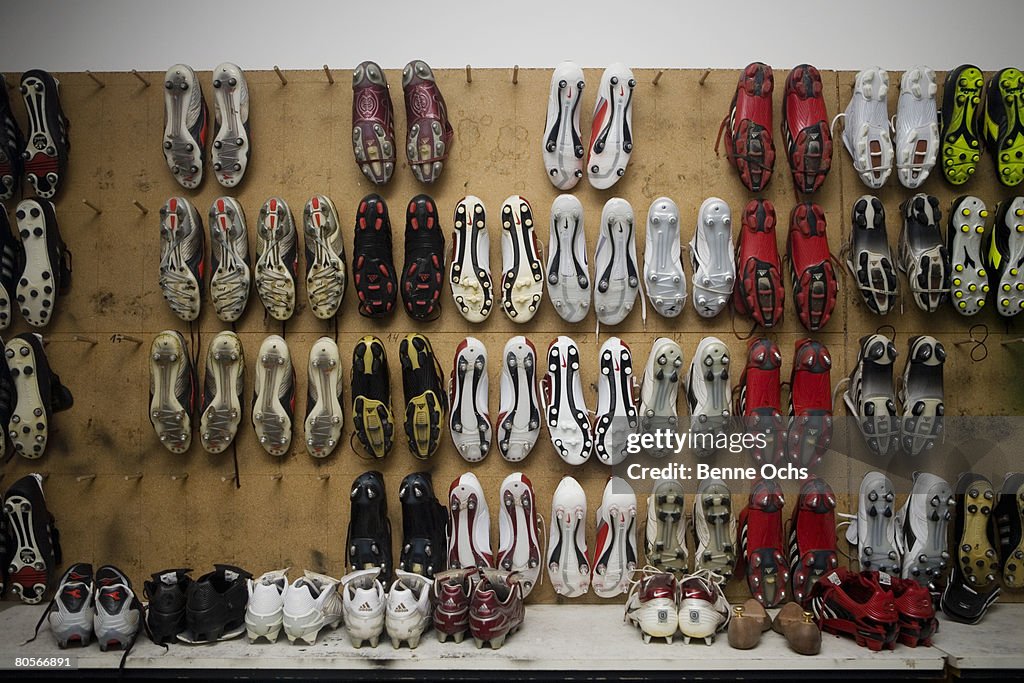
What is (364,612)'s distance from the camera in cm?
288

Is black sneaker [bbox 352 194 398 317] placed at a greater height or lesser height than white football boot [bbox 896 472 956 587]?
greater

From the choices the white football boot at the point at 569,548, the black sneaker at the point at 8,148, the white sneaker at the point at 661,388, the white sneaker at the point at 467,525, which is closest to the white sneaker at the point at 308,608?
the white sneaker at the point at 467,525

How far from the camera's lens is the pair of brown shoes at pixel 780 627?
109 inches

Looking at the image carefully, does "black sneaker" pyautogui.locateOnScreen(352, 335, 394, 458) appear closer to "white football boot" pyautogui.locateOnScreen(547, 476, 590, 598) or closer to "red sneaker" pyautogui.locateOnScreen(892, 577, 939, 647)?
"white football boot" pyautogui.locateOnScreen(547, 476, 590, 598)

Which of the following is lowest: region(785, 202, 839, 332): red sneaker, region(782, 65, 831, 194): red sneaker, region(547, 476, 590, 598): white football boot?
region(547, 476, 590, 598): white football boot

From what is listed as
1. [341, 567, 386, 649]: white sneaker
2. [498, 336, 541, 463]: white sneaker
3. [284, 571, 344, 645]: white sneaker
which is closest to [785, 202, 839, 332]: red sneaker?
→ [498, 336, 541, 463]: white sneaker

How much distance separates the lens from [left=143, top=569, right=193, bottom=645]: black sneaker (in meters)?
2.91

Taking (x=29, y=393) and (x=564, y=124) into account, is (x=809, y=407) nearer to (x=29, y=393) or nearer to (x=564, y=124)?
(x=564, y=124)

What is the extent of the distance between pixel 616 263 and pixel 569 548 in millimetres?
1194

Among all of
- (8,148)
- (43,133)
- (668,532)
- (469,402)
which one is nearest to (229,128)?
(43,133)

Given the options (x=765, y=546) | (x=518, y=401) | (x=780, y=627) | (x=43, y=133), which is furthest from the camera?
(x=43, y=133)

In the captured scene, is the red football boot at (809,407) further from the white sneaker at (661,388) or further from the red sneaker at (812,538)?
the white sneaker at (661,388)

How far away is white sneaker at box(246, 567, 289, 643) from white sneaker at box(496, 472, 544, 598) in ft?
2.96

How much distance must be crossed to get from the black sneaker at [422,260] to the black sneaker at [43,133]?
1578mm
